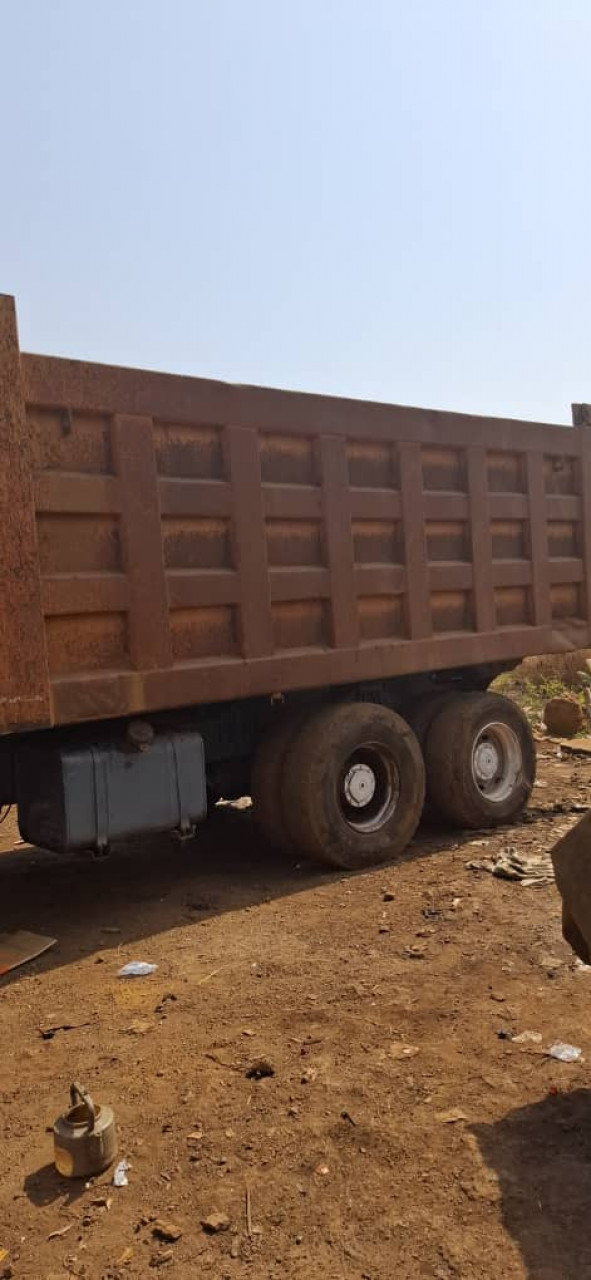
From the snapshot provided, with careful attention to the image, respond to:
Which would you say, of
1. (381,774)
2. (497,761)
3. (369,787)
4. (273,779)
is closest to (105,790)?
(273,779)

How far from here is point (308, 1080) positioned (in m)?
3.03

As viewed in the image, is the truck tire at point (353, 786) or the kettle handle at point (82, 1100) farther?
the truck tire at point (353, 786)

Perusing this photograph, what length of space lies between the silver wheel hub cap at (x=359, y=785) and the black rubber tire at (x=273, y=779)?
418 millimetres

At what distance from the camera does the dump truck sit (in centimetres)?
441

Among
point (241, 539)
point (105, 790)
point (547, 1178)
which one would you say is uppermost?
point (241, 539)

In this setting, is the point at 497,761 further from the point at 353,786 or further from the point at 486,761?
the point at 353,786

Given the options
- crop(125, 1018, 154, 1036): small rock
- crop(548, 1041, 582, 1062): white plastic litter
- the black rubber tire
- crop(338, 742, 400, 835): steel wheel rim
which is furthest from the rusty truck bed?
crop(548, 1041, 582, 1062): white plastic litter

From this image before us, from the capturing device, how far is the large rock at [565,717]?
9.76 metres

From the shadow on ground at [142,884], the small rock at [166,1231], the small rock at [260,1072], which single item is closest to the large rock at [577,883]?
the small rock at [260,1072]

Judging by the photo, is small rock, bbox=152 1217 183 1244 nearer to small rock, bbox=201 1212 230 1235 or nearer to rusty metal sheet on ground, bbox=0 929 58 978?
small rock, bbox=201 1212 230 1235

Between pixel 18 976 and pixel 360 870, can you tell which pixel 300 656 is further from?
pixel 18 976

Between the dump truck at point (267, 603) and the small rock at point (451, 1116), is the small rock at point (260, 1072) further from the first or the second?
the dump truck at point (267, 603)

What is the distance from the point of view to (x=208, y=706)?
18.0ft

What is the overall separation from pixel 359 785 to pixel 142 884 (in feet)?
4.71
